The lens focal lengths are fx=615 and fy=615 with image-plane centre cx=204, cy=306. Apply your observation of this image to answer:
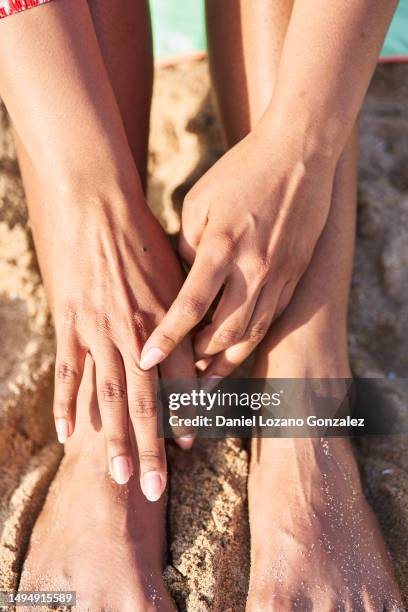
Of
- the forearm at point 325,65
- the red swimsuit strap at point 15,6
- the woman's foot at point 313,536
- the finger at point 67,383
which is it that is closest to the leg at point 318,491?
the woman's foot at point 313,536

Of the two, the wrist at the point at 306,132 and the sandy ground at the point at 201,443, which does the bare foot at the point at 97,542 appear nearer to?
the sandy ground at the point at 201,443

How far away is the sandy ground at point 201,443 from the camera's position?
1054mm

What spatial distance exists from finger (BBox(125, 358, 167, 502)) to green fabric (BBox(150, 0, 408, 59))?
47.6 inches

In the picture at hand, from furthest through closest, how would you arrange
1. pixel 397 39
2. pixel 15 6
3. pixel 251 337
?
pixel 397 39
pixel 251 337
pixel 15 6

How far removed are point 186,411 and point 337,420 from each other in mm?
292

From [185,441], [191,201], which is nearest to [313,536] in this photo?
[185,441]

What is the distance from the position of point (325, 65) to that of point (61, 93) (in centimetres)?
45

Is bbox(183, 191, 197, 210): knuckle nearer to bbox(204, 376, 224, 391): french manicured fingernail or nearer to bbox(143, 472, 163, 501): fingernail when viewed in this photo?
bbox(204, 376, 224, 391): french manicured fingernail

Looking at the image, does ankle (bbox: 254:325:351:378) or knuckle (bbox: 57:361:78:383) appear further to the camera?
ankle (bbox: 254:325:351:378)

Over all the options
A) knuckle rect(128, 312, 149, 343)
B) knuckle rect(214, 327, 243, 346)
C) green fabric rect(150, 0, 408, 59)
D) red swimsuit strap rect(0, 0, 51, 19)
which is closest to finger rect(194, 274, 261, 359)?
knuckle rect(214, 327, 243, 346)

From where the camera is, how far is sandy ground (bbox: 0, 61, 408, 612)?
41.5 inches

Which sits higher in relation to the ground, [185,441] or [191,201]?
[191,201]

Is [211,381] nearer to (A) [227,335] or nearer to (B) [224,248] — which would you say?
(A) [227,335]

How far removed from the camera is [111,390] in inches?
39.5
